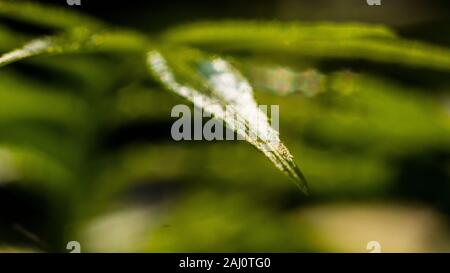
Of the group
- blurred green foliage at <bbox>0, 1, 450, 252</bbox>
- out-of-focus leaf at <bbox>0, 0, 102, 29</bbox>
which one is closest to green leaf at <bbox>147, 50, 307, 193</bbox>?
blurred green foliage at <bbox>0, 1, 450, 252</bbox>

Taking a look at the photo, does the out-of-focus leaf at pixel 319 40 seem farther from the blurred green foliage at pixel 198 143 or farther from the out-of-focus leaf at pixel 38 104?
the out-of-focus leaf at pixel 38 104

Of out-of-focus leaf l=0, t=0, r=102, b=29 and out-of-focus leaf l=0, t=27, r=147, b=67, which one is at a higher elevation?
out-of-focus leaf l=0, t=0, r=102, b=29

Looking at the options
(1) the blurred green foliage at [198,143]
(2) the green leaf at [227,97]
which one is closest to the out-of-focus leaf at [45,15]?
(1) the blurred green foliage at [198,143]

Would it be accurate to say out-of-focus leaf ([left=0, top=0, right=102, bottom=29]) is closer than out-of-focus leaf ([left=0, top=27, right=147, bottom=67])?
No

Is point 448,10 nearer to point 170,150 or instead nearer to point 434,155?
point 434,155

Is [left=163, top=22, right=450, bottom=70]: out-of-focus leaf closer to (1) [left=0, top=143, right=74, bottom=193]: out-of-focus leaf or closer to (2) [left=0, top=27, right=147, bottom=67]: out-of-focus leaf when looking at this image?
(2) [left=0, top=27, right=147, bottom=67]: out-of-focus leaf

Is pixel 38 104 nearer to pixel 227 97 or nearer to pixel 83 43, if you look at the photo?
pixel 83 43
